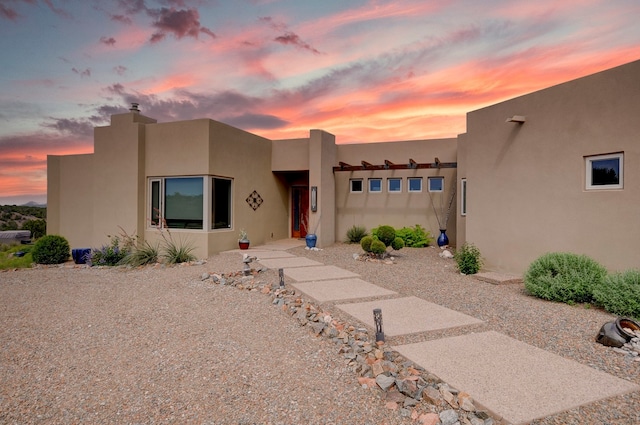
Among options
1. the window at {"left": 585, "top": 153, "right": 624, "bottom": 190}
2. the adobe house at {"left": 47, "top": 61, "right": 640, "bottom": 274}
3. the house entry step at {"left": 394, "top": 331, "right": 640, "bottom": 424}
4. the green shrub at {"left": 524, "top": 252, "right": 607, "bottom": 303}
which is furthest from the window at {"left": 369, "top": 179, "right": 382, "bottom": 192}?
the house entry step at {"left": 394, "top": 331, "right": 640, "bottom": 424}

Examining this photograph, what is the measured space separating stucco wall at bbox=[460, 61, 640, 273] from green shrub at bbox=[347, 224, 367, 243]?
483 centimetres

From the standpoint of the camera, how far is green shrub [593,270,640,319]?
14.1 ft

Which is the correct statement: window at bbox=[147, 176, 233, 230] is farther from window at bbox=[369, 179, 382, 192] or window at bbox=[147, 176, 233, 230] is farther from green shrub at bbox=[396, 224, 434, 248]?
green shrub at bbox=[396, 224, 434, 248]

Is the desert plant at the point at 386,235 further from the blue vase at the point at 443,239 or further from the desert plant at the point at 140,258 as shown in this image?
the desert plant at the point at 140,258

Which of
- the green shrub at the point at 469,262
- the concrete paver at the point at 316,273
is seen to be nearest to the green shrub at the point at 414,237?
the green shrub at the point at 469,262

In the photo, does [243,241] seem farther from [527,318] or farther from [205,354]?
[527,318]

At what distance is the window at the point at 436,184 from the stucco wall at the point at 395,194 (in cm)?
14

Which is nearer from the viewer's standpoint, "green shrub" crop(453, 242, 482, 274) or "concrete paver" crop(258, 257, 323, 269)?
"green shrub" crop(453, 242, 482, 274)

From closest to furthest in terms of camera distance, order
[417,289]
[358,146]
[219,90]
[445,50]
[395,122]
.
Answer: [417,289], [445,50], [219,90], [395,122], [358,146]

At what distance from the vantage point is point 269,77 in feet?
31.8

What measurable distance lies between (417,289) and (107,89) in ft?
31.5

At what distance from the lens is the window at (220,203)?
995 centimetres

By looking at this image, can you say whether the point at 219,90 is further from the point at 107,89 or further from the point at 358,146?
the point at 358,146

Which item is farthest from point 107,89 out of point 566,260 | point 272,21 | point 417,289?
point 566,260
